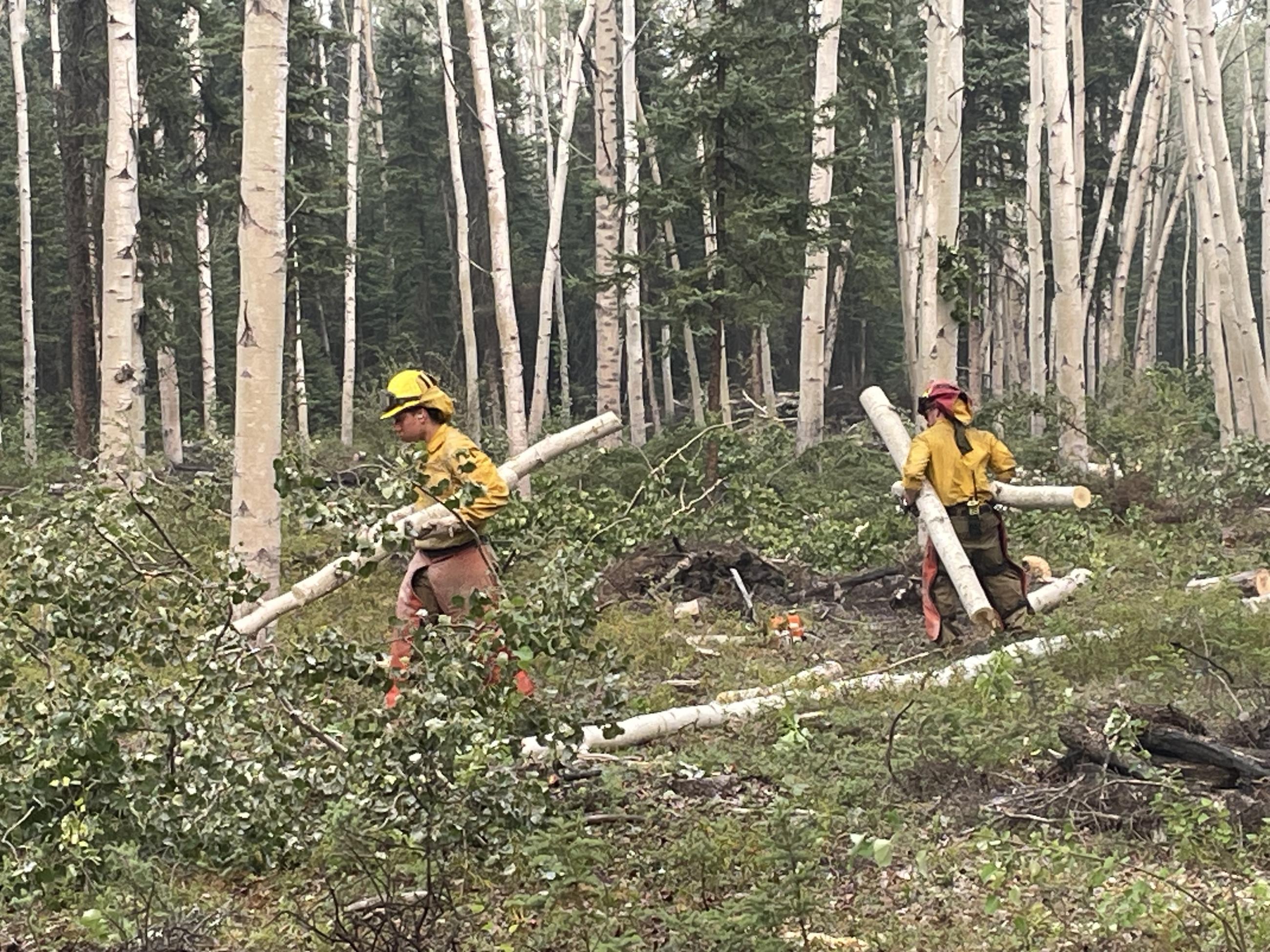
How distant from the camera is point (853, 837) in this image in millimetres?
3885

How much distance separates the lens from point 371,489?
4859mm

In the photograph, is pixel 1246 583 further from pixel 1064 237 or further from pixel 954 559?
pixel 1064 237

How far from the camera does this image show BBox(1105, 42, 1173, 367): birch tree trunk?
73.4ft

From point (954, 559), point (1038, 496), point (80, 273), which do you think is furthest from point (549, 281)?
point (954, 559)

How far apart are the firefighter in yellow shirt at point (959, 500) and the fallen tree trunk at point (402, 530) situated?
2.15 meters

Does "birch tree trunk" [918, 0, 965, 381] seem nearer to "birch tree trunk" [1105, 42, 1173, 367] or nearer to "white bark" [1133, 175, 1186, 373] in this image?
"birch tree trunk" [1105, 42, 1173, 367]

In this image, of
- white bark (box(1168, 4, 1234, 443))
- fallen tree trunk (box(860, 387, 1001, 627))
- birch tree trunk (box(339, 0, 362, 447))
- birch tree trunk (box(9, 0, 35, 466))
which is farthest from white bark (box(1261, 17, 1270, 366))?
birch tree trunk (box(9, 0, 35, 466))

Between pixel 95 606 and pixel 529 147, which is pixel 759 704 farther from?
pixel 529 147

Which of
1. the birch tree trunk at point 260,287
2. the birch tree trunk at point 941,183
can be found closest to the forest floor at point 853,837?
the birch tree trunk at point 260,287

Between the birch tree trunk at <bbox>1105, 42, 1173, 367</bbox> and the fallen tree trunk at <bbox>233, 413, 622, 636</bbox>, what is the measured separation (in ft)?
48.1

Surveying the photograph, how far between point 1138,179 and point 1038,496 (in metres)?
16.8

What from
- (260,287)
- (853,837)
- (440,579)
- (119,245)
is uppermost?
(119,245)

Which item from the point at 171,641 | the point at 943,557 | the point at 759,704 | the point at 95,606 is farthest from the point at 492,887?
the point at 943,557

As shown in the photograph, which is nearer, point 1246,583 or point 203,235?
point 1246,583
